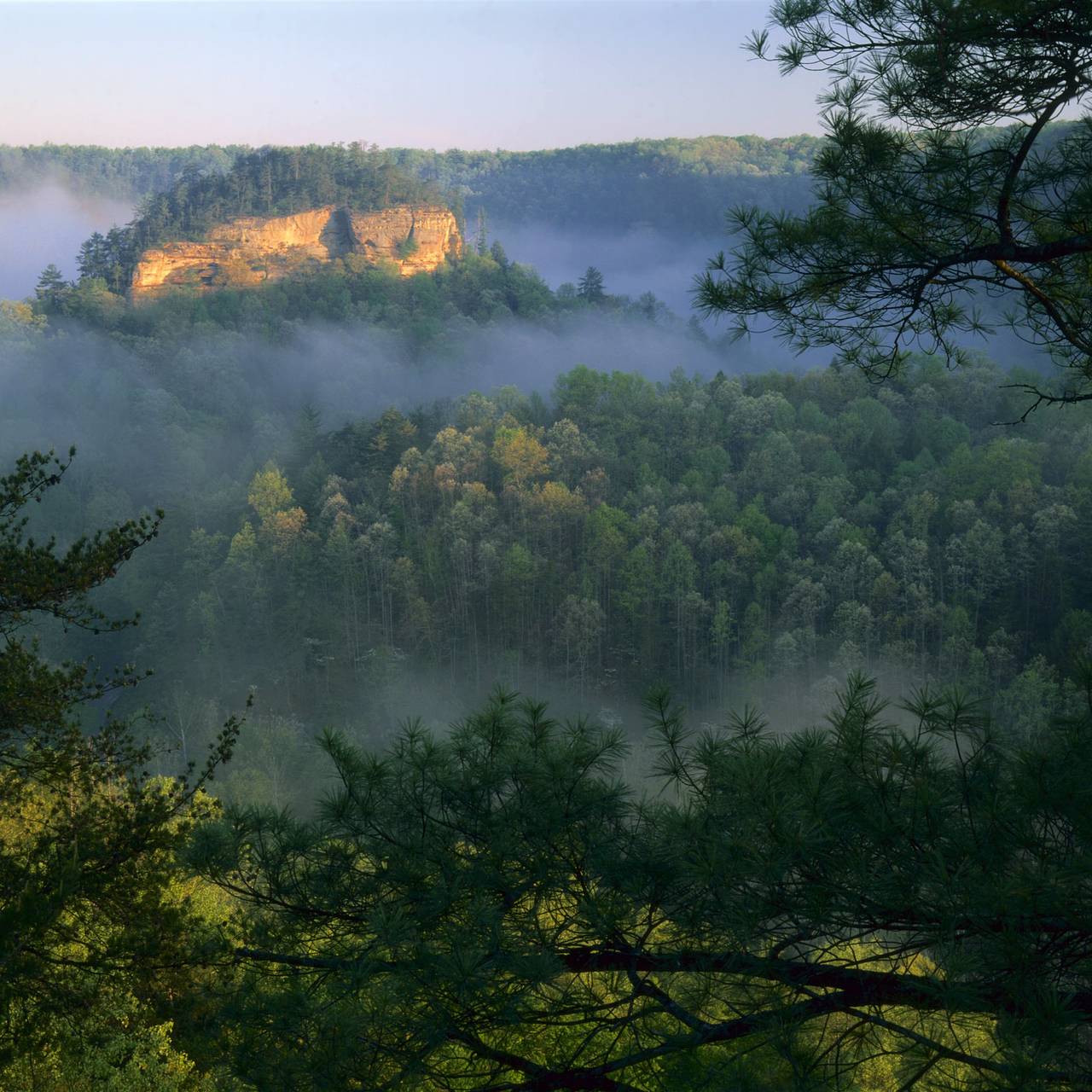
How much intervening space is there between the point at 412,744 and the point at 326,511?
44.4 metres

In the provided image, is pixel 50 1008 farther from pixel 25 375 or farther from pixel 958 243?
pixel 25 375

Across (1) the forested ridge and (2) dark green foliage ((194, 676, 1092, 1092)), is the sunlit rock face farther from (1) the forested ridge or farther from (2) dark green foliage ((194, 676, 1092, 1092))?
(2) dark green foliage ((194, 676, 1092, 1092))

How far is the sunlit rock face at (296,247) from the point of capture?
7325 centimetres

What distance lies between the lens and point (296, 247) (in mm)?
77312

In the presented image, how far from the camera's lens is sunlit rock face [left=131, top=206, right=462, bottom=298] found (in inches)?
2884

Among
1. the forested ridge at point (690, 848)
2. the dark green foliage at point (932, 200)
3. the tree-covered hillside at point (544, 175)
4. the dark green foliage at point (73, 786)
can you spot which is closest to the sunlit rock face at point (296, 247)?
the tree-covered hillside at point (544, 175)

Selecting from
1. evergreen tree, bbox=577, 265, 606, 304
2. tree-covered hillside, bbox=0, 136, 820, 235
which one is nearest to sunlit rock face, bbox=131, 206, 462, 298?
evergreen tree, bbox=577, 265, 606, 304

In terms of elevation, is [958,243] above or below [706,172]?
below

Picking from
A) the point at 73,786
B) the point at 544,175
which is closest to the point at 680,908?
the point at 73,786

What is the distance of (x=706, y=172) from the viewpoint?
92.9m

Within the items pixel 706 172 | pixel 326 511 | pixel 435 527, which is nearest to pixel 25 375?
pixel 326 511

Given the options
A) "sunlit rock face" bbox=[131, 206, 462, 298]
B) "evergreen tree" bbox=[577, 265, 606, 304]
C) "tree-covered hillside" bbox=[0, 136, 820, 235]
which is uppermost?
"tree-covered hillside" bbox=[0, 136, 820, 235]

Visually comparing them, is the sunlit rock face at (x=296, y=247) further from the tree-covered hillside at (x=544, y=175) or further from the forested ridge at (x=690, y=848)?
the forested ridge at (x=690, y=848)

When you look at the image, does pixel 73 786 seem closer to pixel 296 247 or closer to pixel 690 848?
pixel 690 848
